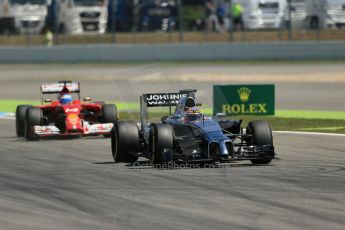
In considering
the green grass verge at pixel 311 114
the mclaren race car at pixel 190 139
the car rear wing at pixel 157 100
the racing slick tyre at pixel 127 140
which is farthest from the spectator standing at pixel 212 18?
the racing slick tyre at pixel 127 140

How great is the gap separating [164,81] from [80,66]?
89.3ft

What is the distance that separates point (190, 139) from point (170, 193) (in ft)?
8.41

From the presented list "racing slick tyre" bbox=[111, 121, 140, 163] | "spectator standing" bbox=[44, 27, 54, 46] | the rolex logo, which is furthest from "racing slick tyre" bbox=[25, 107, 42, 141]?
"spectator standing" bbox=[44, 27, 54, 46]

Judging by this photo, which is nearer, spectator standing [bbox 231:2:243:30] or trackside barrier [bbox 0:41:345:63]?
trackside barrier [bbox 0:41:345:63]

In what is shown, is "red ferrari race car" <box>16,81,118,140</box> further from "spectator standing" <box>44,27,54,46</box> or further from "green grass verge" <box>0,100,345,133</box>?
"spectator standing" <box>44,27,54,46</box>

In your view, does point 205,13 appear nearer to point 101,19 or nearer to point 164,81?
point 101,19

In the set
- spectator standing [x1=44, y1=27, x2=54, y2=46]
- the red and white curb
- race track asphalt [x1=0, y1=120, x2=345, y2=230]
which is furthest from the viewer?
spectator standing [x1=44, y1=27, x2=54, y2=46]

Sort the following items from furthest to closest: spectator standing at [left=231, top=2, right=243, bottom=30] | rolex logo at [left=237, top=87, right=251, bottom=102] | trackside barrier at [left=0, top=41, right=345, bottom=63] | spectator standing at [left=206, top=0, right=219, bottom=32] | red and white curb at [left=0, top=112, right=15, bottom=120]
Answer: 1. spectator standing at [left=206, top=0, right=219, bottom=32]
2. spectator standing at [left=231, top=2, right=243, bottom=30]
3. trackside barrier at [left=0, top=41, right=345, bottom=63]
4. red and white curb at [left=0, top=112, right=15, bottom=120]
5. rolex logo at [left=237, top=87, right=251, bottom=102]

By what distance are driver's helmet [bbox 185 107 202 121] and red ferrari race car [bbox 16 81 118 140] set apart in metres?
5.21

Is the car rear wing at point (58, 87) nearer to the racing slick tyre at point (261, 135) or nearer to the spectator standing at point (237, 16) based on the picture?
the racing slick tyre at point (261, 135)

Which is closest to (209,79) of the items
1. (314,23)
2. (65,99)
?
(314,23)

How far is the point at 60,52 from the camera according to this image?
145 feet

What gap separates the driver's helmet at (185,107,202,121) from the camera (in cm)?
1498

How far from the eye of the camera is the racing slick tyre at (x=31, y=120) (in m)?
20.1
